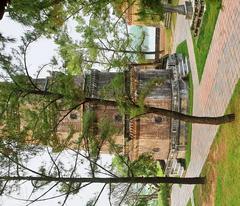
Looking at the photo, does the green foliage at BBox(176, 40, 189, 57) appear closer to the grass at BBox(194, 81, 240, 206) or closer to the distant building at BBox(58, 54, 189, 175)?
the distant building at BBox(58, 54, 189, 175)

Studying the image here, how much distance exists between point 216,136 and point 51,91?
5.95 metres

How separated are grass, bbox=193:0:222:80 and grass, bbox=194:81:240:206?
4.19 m

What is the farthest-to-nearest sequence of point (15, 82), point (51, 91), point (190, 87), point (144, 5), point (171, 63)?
point (171, 63)
point (190, 87)
point (51, 91)
point (15, 82)
point (144, 5)

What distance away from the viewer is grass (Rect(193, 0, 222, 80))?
18.4 metres

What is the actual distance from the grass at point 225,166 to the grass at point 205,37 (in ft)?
13.8

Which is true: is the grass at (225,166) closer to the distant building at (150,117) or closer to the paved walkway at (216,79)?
the paved walkway at (216,79)

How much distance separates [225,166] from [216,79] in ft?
11.1

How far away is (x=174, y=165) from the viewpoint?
85.4ft

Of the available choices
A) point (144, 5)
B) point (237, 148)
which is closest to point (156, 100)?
point (237, 148)

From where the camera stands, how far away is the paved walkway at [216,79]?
1453 centimetres

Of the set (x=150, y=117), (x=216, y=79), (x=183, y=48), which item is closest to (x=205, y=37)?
(x=216, y=79)

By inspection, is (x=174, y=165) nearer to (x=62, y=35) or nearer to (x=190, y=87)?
(x=190, y=87)

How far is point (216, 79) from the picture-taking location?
55.9ft

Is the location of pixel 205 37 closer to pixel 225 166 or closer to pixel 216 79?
pixel 216 79
